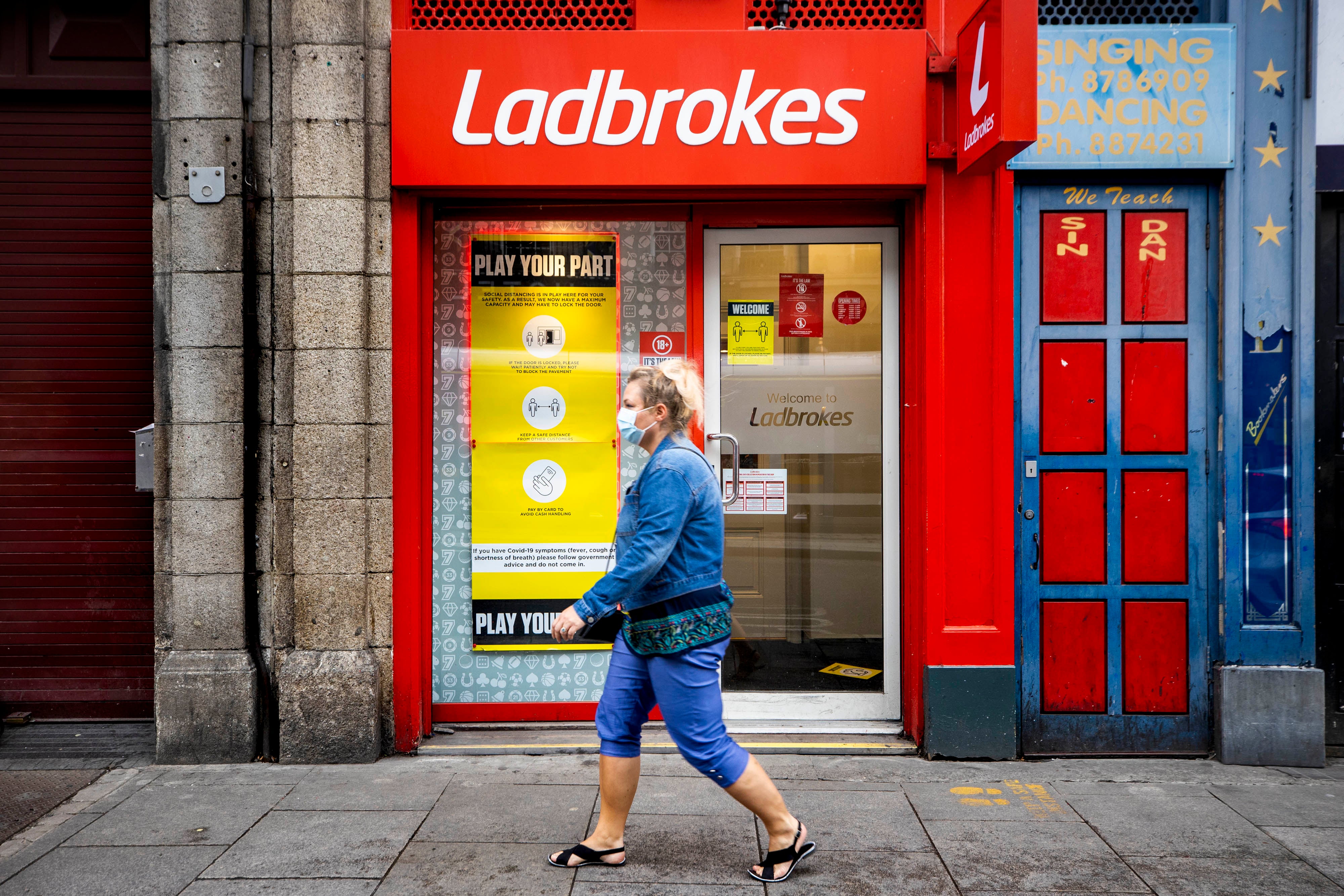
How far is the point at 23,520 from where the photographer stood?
17.5ft

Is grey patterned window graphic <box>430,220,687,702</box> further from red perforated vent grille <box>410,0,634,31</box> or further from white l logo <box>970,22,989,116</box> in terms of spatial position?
white l logo <box>970,22,989,116</box>

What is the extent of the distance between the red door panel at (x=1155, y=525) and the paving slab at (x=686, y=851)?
2543 mm

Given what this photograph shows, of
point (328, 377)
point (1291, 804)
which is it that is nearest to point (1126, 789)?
point (1291, 804)

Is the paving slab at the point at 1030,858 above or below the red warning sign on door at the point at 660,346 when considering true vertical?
below

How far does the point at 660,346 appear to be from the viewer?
538 centimetres

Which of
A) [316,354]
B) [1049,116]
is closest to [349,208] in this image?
[316,354]

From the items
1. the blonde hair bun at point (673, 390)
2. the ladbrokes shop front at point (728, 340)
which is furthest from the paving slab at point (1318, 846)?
the blonde hair bun at point (673, 390)

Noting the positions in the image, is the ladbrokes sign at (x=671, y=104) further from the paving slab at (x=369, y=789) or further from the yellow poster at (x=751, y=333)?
the paving slab at (x=369, y=789)

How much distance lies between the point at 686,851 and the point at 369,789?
1642mm

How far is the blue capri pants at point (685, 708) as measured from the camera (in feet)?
11.1

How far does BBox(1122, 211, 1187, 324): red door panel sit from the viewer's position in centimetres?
501

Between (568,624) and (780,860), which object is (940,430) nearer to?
(780,860)

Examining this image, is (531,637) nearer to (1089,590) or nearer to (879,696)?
(879,696)

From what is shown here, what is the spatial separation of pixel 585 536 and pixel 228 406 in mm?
1995
